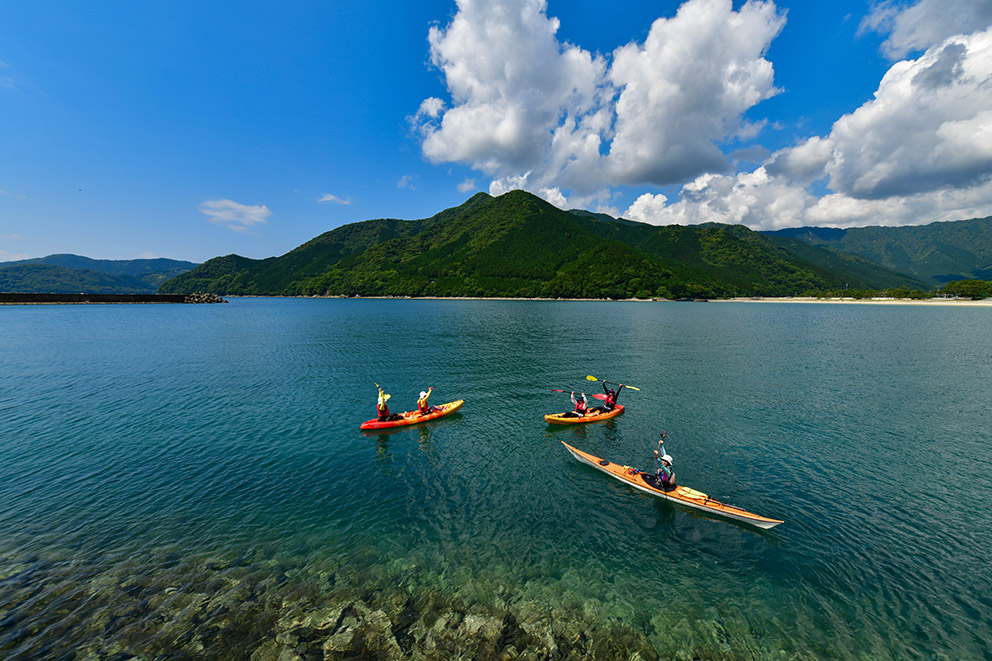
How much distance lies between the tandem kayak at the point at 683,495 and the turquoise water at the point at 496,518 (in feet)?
2.05

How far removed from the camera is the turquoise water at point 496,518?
538 inches

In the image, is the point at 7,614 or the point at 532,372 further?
the point at 532,372

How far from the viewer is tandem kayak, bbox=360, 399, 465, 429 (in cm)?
3256

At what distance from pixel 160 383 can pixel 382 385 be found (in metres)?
27.7

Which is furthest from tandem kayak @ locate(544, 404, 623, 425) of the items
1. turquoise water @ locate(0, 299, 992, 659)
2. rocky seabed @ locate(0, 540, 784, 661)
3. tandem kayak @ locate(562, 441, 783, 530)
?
rocky seabed @ locate(0, 540, 784, 661)

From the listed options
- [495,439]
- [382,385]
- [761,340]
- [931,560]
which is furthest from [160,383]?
[761,340]

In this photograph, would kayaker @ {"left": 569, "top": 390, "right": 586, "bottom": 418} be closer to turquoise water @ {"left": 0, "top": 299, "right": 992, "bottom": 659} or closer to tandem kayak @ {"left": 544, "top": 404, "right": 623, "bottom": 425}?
tandem kayak @ {"left": 544, "top": 404, "right": 623, "bottom": 425}

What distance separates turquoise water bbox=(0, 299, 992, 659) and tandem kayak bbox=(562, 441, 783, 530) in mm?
624

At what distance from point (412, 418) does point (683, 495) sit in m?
23.0

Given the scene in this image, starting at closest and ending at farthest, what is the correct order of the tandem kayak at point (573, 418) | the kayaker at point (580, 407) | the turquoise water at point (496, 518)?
1. the turquoise water at point (496, 518)
2. the tandem kayak at point (573, 418)
3. the kayaker at point (580, 407)

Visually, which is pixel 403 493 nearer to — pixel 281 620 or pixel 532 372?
pixel 281 620

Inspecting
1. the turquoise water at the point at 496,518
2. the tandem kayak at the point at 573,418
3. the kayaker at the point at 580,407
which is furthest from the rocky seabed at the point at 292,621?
the kayaker at the point at 580,407

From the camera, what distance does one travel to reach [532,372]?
54.8m

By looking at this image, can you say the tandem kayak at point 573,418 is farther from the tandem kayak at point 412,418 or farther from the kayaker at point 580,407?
the tandem kayak at point 412,418
